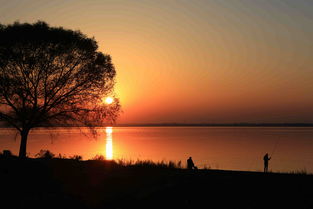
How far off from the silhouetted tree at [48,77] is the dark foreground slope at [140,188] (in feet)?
35.3

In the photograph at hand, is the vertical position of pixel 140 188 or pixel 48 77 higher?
pixel 48 77

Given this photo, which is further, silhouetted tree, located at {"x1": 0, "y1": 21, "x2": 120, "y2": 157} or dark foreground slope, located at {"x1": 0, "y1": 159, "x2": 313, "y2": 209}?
silhouetted tree, located at {"x1": 0, "y1": 21, "x2": 120, "y2": 157}

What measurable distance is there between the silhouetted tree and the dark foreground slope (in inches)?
424

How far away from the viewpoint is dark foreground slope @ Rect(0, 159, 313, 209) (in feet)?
56.7

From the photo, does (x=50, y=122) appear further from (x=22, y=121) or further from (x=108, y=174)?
(x=108, y=174)

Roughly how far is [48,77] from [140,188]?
18067mm

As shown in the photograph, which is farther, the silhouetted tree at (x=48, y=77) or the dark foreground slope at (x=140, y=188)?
the silhouetted tree at (x=48, y=77)

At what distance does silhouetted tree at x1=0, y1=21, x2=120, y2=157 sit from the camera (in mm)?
32062

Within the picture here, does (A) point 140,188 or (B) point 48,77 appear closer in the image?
(A) point 140,188

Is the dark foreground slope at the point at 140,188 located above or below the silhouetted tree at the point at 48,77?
below

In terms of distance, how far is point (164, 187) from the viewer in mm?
19719

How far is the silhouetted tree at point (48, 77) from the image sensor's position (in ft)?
105

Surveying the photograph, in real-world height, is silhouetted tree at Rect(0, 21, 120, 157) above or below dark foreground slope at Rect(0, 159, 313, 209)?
above

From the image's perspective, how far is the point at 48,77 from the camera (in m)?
33.1
